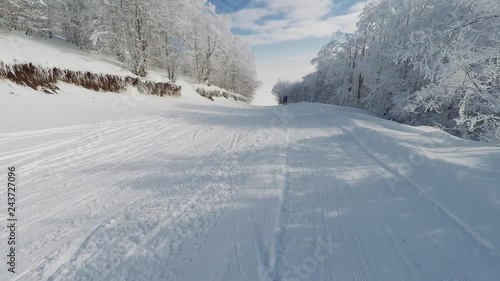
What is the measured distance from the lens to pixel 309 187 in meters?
4.22

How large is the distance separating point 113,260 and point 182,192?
5.19 ft

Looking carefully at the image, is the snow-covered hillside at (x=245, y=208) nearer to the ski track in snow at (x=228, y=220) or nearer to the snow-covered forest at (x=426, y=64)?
the ski track in snow at (x=228, y=220)

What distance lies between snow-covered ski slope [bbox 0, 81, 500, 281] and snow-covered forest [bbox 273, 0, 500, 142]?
1.91 m

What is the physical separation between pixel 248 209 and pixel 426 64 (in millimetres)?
6591

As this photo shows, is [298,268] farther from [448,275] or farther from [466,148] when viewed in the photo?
[466,148]

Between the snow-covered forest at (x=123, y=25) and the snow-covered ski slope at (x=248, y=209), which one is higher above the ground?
the snow-covered forest at (x=123, y=25)

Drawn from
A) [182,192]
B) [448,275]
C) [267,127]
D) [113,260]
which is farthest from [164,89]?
[448,275]

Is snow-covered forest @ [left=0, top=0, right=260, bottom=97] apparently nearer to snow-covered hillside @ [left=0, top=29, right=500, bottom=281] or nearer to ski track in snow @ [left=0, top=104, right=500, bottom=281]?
snow-covered hillside @ [left=0, top=29, right=500, bottom=281]

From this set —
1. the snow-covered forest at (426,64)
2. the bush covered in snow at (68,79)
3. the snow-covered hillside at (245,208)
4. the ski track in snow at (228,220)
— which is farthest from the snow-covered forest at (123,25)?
the snow-covered forest at (426,64)

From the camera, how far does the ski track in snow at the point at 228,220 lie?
7.91 feet

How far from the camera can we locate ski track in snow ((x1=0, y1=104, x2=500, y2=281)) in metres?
2.41

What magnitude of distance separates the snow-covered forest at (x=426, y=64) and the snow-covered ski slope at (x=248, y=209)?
6.26 feet

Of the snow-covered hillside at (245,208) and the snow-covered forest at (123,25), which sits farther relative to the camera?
the snow-covered forest at (123,25)

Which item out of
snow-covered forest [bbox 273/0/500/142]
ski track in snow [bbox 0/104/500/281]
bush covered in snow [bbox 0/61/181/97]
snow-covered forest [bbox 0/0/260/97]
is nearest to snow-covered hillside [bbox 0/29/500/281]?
ski track in snow [bbox 0/104/500/281]
